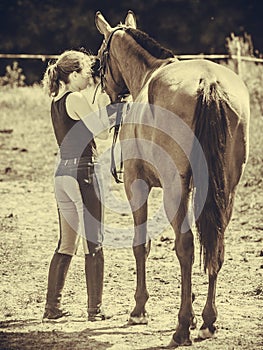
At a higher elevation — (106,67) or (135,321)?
(106,67)

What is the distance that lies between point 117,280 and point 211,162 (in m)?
1.81

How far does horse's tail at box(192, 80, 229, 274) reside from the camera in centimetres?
459

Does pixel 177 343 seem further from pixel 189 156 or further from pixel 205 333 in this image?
pixel 189 156

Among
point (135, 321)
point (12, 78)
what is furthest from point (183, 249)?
point (12, 78)

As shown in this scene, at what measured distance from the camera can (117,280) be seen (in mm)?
6125

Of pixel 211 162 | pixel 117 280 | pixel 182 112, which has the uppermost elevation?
pixel 182 112

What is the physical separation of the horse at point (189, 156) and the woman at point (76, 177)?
0.22 m

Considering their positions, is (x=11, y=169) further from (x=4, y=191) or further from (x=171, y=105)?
(x=171, y=105)

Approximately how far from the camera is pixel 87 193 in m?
5.16

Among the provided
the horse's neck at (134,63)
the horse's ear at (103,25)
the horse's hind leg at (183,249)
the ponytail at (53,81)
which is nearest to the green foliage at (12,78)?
the horse's ear at (103,25)

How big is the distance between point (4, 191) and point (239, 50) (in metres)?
6.38

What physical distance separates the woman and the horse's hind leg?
0.64 meters

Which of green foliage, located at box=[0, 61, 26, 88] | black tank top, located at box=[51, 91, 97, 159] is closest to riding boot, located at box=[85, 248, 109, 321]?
black tank top, located at box=[51, 91, 97, 159]

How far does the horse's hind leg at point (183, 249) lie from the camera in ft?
15.3
